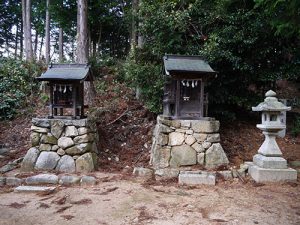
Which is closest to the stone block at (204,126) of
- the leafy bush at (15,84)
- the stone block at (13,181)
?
the stone block at (13,181)

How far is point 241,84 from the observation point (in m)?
8.34

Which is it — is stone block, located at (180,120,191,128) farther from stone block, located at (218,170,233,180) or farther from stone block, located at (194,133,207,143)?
stone block, located at (218,170,233,180)

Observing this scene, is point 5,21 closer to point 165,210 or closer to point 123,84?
point 123,84

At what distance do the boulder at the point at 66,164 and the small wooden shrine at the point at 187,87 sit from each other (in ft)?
8.66

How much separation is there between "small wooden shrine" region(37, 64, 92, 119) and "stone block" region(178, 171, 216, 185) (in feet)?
9.55

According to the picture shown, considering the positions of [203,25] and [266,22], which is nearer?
[266,22]

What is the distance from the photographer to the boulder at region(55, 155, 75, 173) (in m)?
6.24

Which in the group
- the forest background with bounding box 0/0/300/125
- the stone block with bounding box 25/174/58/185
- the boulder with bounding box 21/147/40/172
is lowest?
the stone block with bounding box 25/174/58/185

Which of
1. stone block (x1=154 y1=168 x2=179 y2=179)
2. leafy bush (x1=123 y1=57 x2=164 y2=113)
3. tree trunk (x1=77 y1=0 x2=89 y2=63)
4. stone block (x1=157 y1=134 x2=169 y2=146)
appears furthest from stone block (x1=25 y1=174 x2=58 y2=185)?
tree trunk (x1=77 y1=0 x2=89 y2=63)

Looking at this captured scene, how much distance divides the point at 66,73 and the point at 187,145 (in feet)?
11.1

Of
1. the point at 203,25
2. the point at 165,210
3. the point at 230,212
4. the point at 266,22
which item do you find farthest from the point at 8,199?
the point at 266,22

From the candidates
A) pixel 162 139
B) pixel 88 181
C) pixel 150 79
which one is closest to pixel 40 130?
pixel 88 181

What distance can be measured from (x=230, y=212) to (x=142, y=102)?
586 cm

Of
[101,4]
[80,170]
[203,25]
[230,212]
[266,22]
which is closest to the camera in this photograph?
[230,212]
